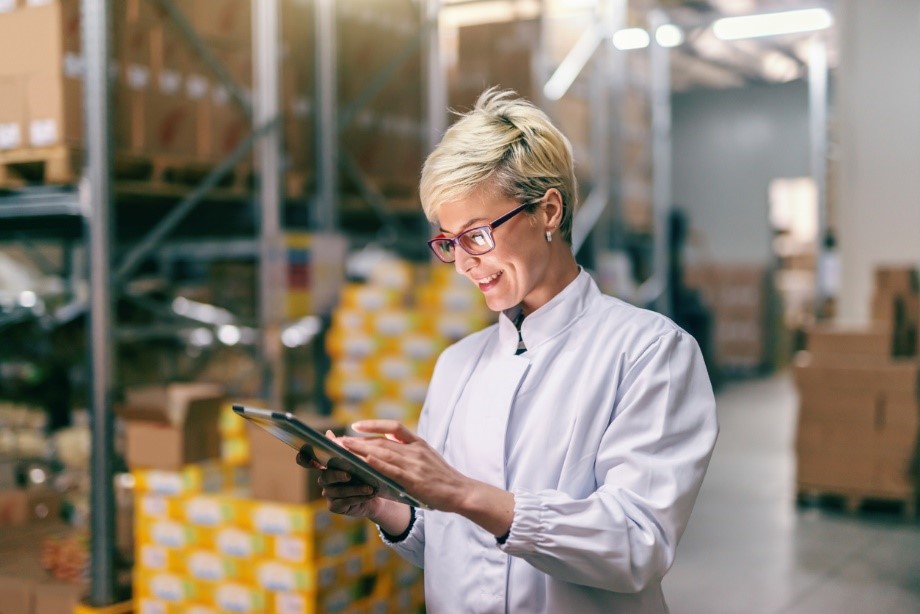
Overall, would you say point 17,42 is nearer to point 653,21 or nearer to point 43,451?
point 43,451

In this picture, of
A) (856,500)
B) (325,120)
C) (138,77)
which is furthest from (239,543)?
(856,500)

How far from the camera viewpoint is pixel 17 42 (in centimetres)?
414

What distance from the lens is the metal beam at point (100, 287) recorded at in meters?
3.70

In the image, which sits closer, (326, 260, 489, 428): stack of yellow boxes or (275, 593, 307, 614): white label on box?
(275, 593, 307, 614): white label on box

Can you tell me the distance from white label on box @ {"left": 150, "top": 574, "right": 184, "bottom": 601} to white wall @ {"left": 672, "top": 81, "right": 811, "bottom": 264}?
1525cm

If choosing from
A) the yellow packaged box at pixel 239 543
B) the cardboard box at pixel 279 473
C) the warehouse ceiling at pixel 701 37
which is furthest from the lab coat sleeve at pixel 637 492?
the warehouse ceiling at pixel 701 37

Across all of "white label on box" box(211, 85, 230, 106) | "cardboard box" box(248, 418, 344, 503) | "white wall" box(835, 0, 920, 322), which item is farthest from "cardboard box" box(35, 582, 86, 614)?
"white wall" box(835, 0, 920, 322)

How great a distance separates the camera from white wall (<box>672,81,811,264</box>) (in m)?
17.8

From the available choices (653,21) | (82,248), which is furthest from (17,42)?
(653,21)

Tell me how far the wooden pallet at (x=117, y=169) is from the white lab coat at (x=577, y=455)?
275 centimetres

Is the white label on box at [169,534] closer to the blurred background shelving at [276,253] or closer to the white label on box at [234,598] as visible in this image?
the blurred background shelving at [276,253]

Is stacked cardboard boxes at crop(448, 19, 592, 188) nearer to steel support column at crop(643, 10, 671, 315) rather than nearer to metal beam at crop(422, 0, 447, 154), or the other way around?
metal beam at crop(422, 0, 447, 154)

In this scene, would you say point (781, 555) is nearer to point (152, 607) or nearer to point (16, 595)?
point (152, 607)

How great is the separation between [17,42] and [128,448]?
186cm
